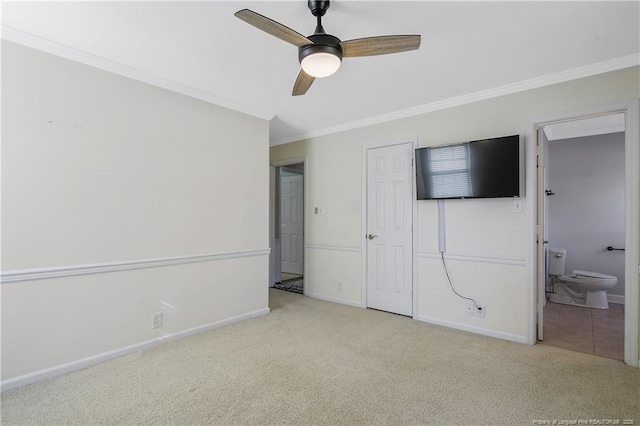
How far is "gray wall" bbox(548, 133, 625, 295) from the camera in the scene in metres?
4.39

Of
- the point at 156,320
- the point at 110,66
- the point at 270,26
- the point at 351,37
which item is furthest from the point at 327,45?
the point at 156,320

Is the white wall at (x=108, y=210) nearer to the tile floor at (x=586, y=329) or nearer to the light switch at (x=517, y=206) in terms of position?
the light switch at (x=517, y=206)

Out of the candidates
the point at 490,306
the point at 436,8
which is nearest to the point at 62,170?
the point at 436,8

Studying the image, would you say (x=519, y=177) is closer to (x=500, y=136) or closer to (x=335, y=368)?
(x=500, y=136)

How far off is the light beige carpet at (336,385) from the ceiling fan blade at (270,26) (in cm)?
220

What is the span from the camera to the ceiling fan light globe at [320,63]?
1846 millimetres

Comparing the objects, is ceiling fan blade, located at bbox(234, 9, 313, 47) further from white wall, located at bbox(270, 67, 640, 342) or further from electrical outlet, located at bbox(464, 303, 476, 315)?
electrical outlet, located at bbox(464, 303, 476, 315)

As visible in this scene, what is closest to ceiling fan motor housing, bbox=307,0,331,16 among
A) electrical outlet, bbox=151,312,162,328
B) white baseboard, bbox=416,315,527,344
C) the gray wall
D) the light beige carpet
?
the light beige carpet

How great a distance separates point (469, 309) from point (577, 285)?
2.12m

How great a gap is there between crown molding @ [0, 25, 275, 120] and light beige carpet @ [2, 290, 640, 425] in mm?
Result: 2381

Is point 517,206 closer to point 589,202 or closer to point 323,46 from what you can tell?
point 323,46

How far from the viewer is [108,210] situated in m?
2.56

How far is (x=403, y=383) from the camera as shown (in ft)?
7.24

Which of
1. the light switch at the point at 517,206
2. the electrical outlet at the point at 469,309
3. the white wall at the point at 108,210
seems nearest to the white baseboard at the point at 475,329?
the electrical outlet at the point at 469,309
